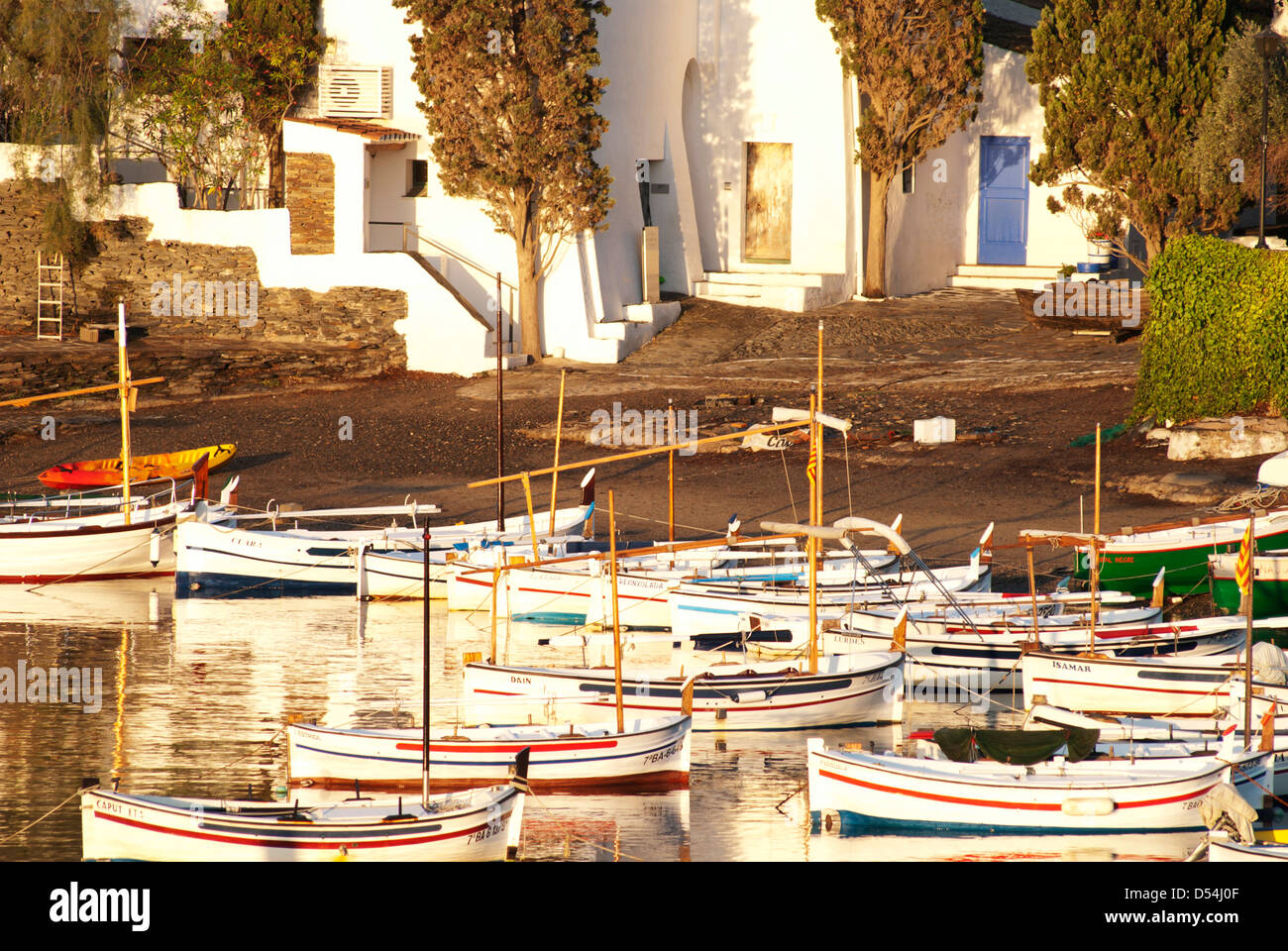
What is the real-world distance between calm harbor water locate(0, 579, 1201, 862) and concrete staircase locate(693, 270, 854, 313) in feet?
46.2

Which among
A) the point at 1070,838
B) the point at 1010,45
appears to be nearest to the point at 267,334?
the point at 1010,45

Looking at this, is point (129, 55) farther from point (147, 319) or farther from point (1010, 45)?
point (1010, 45)

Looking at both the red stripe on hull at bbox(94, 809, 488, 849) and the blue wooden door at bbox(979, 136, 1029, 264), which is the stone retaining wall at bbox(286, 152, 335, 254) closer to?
the blue wooden door at bbox(979, 136, 1029, 264)

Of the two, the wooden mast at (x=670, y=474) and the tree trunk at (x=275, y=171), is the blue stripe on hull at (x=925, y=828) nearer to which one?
→ the wooden mast at (x=670, y=474)

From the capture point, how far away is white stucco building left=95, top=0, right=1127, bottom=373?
1464 inches

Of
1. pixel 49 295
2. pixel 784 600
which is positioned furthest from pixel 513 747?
pixel 49 295

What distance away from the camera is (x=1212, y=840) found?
1455 cm

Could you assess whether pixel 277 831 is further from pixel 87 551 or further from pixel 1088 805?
pixel 87 551

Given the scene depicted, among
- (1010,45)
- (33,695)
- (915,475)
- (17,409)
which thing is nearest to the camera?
(33,695)

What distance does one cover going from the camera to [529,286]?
37.0 meters

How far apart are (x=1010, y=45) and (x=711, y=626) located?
70.9 ft

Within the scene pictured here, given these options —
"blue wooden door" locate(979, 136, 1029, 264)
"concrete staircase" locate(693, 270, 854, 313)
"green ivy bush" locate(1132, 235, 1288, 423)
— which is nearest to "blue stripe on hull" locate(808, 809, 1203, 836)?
"green ivy bush" locate(1132, 235, 1288, 423)

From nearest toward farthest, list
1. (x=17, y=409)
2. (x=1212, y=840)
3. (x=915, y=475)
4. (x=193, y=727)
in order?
1. (x=1212, y=840)
2. (x=193, y=727)
3. (x=915, y=475)
4. (x=17, y=409)
